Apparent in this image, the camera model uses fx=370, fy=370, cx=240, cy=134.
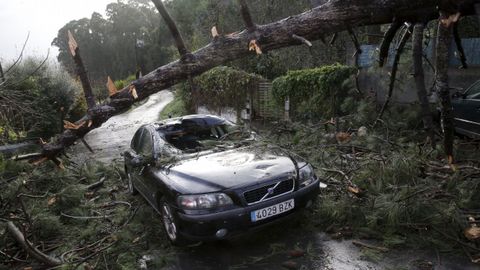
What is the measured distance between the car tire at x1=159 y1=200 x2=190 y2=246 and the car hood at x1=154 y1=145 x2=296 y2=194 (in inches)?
15.0

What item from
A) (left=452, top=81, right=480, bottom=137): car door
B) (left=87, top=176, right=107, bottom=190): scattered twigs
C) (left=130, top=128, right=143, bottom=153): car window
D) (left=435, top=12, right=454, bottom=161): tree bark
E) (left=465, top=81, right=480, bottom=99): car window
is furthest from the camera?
(left=87, top=176, right=107, bottom=190): scattered twigs

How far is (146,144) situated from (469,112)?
603 cm

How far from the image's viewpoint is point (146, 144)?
586 cm

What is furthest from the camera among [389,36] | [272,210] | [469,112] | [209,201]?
[469,112]

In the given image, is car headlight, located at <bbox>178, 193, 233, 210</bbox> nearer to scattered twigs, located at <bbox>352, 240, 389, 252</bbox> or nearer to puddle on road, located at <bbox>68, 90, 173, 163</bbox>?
scattered twigs, located at <bbox>352, 240, 389, 252</bbox>

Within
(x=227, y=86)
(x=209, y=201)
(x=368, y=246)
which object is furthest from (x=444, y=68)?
(x=227, y=86)

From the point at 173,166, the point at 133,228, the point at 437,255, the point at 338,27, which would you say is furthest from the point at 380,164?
the point at 133,228

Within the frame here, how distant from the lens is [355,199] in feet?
16.8

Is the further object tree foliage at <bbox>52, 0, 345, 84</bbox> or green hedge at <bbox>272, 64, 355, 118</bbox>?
tree foliage at <bbox>52, 0, 345, 84</bbox>

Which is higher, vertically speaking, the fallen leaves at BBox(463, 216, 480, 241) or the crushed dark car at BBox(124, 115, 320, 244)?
the crushed dark car at BBox(124, 115, 320, 244)

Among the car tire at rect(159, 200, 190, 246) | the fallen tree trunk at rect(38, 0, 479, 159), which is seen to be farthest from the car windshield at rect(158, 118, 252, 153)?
the fallen tree trunk at rect(38, 0, 479, 159)

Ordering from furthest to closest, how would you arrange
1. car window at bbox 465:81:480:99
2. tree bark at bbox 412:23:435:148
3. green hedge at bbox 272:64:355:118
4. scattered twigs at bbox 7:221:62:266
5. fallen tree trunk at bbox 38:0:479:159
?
green hedge at bbox 272:64:355:118, car window at bbox 465:81:480:99, tree bark at bbox 412:23:435:148, fallen tree trunk at bbox 38:0:479:159, scattered twigs at bbox 7:221:62:266

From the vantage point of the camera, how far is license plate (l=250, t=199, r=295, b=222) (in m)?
4.10

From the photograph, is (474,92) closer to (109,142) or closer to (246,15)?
(246,15)
